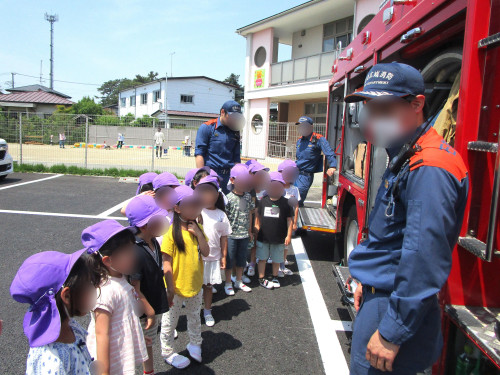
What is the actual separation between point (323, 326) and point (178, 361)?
1478 millimetres

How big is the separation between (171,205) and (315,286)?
2.46 metres

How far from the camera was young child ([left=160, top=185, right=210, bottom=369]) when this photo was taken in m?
2.81

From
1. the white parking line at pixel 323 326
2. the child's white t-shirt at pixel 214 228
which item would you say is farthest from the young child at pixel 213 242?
the white parking line at pixel 323 326

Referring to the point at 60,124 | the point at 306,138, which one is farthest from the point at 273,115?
the point at 306,138

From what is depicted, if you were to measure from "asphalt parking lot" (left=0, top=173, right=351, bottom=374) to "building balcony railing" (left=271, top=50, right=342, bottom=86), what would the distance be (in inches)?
456

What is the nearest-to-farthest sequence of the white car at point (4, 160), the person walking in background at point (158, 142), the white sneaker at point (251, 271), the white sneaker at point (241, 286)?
the white sneaker at point (241, 286) → the white sneaker at point (251, 271) → the white car at point (4, 160) → the person walking in background at point (158, 142)

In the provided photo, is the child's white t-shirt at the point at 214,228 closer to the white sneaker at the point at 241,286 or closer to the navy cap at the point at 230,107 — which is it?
the white sneaker at the point at 241,286

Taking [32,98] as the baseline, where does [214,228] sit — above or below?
below

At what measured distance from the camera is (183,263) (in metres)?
2.85

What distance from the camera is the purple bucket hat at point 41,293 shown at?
1.47 meters

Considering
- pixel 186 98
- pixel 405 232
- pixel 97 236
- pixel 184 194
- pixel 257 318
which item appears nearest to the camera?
pixel 405 232

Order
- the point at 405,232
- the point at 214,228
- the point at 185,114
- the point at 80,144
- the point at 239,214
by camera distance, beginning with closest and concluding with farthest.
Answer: the point at 405,232
the point at 214,228
the point at 239,214
the point at 80,144
the point at 185,114

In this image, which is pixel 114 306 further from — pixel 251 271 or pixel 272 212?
pixel 251 271

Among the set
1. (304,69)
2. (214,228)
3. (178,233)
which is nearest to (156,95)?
(304,69)
